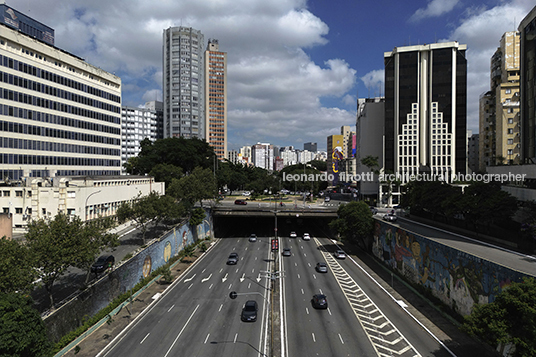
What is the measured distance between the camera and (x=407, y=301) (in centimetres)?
4275

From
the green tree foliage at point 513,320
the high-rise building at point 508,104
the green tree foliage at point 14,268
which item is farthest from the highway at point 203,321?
the high-rise building at point 508,104

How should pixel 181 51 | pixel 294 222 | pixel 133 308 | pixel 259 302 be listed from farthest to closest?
pixel 181 51 < pixel 294 222 < pixel 259 302 < pixel 133 308

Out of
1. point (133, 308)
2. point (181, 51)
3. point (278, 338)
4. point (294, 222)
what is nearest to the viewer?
point (278, 338)

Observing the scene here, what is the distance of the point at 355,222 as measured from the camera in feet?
220

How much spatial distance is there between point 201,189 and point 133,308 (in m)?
39.2

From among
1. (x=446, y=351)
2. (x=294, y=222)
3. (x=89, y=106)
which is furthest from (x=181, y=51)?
(x=446, y=351)

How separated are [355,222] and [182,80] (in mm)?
155149

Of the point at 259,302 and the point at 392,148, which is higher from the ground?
the point at 392,148

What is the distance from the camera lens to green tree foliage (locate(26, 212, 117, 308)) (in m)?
31.9

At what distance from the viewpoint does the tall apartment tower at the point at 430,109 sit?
377 feet

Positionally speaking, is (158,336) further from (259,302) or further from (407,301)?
(407,301)

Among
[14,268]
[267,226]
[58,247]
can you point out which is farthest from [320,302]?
[267,226]

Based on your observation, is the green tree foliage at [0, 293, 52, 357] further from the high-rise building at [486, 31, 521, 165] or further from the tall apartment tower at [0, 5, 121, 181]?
the high-rise building at [486, 31, 521, 165]

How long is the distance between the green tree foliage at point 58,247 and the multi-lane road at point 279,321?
936 centimetres
